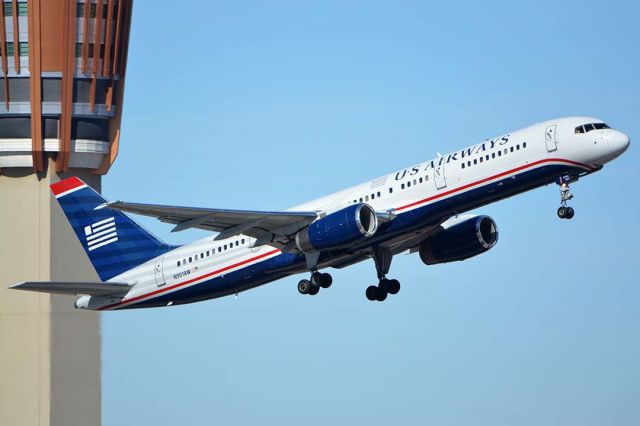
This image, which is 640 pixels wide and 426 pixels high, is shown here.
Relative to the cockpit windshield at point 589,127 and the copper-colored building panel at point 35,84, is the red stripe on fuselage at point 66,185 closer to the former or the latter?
the cockpit windshield at point 589,127

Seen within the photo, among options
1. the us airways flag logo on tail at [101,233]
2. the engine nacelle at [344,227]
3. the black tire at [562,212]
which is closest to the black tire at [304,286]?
the engine nacelle at [344,227]

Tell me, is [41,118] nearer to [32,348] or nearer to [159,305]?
[32,348]

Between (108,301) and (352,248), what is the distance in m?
12.7

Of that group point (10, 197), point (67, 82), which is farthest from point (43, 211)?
point (67, 82)

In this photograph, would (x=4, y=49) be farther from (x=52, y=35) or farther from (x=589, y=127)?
(x=589, y=127)

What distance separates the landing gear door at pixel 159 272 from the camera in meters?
65.0

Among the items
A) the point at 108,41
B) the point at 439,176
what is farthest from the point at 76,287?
the point at 108,41

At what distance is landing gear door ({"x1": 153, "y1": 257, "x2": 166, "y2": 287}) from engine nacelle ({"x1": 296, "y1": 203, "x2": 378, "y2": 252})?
9023 mm

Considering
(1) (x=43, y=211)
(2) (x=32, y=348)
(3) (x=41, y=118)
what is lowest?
(2) (x=32, y=348)

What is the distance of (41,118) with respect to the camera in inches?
3885

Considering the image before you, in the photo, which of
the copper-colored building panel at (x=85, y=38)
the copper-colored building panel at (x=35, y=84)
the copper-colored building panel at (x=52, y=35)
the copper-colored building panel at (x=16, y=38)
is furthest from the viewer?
the copper-colored building panel at (x=85, y=38)

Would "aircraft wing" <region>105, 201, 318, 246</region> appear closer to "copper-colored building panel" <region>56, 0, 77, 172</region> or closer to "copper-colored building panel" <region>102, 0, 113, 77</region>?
"copper-colored building panel" <region>56, 0, 77, 172</region>

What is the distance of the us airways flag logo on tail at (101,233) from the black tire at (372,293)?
12.7m

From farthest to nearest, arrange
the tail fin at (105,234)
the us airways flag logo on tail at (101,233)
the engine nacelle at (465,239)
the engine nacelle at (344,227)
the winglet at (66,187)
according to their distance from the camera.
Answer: the winglet at (66,187), the us airways flag logo on tail at (101,233), the tail fin at (105,234), the engine nacelle at (465,239), the engine nacelle at (344,227)
